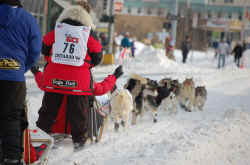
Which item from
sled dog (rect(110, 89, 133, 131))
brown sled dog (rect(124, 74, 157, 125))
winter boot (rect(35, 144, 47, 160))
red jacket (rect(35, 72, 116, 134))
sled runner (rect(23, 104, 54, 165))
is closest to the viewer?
sled runner (rect(23, 104, 54, 165))

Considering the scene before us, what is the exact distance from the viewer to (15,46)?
2.94 meters

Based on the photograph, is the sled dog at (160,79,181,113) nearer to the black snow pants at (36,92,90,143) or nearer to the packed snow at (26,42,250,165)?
the packed snow at (26,42,250,165)

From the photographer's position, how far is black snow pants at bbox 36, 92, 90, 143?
377cm

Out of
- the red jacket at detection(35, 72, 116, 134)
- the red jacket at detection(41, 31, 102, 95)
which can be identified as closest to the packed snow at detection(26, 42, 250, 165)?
the red jacket at detection(35, 72, 116, 134)

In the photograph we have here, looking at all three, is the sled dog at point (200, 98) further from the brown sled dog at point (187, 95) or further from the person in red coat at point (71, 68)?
the person in red coat at point (71, 68)

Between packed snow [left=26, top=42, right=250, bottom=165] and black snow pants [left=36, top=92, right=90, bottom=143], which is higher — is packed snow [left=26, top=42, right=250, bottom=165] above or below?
below

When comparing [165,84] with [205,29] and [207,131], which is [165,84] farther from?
[205,29]

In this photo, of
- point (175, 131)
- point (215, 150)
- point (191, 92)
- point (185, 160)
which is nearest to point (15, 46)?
point (185, 160)

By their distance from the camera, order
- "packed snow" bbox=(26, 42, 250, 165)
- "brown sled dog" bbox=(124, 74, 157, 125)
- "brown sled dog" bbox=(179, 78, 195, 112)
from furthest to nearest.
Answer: "brown sled dog" bbox=(179, 78, 195, 112) < "brown sled dog" bbox=(124, 74, 157, 125) < "packed snow" bbox=(26, 42, 250, 165)

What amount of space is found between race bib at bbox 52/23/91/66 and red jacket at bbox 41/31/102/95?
55 millimetres

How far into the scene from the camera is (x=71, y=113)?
3768 millimetres

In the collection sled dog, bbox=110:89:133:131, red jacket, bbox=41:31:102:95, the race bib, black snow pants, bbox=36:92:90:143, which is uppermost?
the race bib

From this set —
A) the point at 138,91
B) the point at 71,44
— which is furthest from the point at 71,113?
the point at 138,91

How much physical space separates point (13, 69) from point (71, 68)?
88 centimetres
